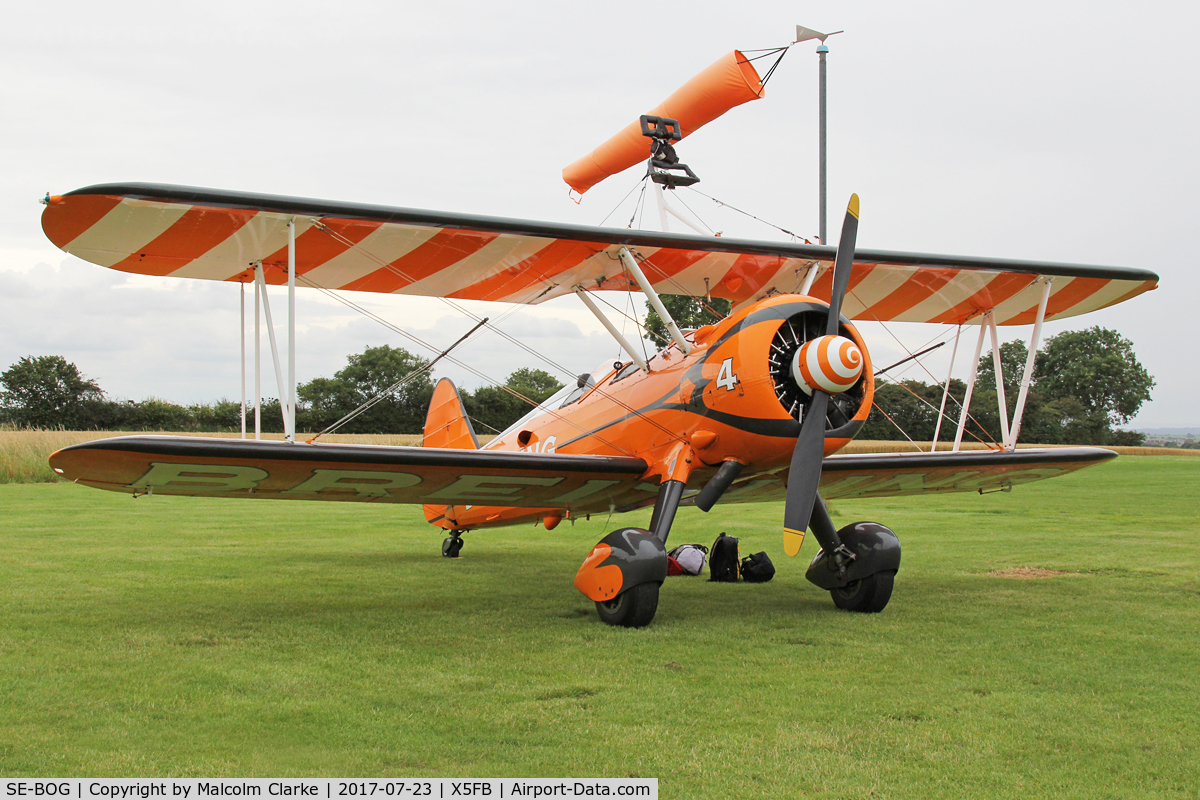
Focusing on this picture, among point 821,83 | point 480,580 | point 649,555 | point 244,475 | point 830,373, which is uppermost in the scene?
point 821,83

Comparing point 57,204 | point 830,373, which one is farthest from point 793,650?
point 57,204

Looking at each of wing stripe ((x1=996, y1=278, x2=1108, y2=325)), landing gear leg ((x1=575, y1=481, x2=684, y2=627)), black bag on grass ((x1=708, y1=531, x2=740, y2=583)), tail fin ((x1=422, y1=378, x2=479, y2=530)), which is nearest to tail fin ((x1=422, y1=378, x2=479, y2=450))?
tail fin ((x1=422, y1=378, x2=479, y2=530))

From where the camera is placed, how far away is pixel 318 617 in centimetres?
641

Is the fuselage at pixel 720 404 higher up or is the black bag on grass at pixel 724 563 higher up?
the fuselage at pixel 720 404

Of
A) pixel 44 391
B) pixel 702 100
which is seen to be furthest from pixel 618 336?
pixel 44 391

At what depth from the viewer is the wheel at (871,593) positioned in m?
6.95

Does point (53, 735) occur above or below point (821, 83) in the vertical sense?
below

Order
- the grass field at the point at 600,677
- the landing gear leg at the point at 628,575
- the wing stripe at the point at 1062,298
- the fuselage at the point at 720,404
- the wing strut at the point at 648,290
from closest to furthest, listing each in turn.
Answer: the grass field at the point at 600,677, the landing gear leg at the point at 628,575, the fuselage at the point at 720,404, the wing strut at the point at 648,290, the wing stripe at the point at 1062,298

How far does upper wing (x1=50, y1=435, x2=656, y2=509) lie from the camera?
19.0ft

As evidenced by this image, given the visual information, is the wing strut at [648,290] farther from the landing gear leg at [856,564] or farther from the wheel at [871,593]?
the wheel at [871,593]

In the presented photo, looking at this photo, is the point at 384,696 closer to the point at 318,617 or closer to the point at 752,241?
the point at 318,617

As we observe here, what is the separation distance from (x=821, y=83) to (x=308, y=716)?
14.8m

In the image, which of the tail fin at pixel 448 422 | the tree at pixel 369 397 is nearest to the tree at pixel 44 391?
the tree at pixel 369 397

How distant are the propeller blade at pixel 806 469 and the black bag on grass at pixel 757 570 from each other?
2.78 m
